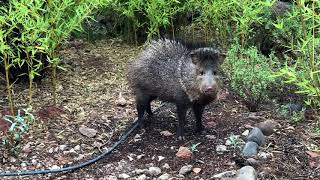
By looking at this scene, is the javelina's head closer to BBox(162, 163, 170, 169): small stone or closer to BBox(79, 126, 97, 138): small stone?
BBox(162, 163, 170, 169): small stone

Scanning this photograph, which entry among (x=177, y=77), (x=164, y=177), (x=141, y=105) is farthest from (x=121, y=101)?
(x=164, y=177)

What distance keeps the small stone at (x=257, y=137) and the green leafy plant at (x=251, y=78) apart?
2.27 feet

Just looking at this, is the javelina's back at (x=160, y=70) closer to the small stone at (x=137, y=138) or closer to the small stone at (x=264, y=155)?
the small stone at (x=137, y=138)

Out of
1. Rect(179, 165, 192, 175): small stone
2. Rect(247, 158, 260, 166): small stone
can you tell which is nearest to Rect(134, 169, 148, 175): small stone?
Rect(179, 165, 192, 175): small stone

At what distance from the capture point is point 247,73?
5.03 meters

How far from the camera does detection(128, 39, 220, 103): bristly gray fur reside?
4.36 meters

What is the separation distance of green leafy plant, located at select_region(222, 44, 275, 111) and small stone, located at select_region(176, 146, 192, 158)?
1053mm

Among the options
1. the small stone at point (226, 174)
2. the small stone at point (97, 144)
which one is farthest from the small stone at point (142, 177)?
the small stone at point (97, 144)

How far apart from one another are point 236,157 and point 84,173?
1.11m

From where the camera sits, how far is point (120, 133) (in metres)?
4.58

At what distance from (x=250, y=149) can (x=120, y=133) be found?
113cm

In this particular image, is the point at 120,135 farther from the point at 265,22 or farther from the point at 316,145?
the point at 265,22

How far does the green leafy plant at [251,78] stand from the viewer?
4938 millimetres

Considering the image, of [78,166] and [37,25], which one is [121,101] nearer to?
[78,166]
